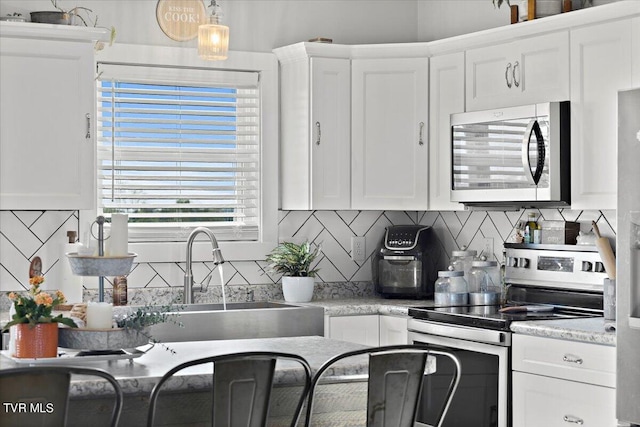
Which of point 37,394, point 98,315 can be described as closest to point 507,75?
point 98,315

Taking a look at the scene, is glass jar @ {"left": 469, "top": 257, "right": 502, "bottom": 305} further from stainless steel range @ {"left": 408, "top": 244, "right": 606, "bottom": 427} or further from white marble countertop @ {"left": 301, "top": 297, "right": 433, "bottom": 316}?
white marble countertop @ {"left": 301, "top": 297, "right": 433, "bottom": 316}

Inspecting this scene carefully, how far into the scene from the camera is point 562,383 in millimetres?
3811

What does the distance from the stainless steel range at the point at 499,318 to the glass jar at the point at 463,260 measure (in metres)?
0.23

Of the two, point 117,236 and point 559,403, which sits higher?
point 117,236

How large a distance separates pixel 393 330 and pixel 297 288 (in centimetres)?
56

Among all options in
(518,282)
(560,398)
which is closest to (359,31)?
(518,282)

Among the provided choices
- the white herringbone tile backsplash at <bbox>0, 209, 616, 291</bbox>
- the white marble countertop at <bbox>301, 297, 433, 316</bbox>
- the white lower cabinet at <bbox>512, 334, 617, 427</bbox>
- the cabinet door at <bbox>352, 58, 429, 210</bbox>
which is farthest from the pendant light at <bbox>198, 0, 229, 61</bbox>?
the white lower cabinet at <bbox>512, 334, 617, 427</bbox>

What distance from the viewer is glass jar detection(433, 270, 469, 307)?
472cm

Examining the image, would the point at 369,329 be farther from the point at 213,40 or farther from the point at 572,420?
the point at 213,40

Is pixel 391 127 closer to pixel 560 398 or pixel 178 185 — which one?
pixel 178 185

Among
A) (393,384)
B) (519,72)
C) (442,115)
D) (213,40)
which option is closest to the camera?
(393,384)

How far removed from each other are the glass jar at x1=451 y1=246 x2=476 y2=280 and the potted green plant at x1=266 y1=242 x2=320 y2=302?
0.73 meters

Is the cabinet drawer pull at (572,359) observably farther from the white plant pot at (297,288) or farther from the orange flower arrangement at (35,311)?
the orange flower arrangement at (35,311)

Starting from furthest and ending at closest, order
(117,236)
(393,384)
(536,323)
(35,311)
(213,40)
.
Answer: (213,40) < (536,323) < (117,236) < (35,311) < (393,384)
